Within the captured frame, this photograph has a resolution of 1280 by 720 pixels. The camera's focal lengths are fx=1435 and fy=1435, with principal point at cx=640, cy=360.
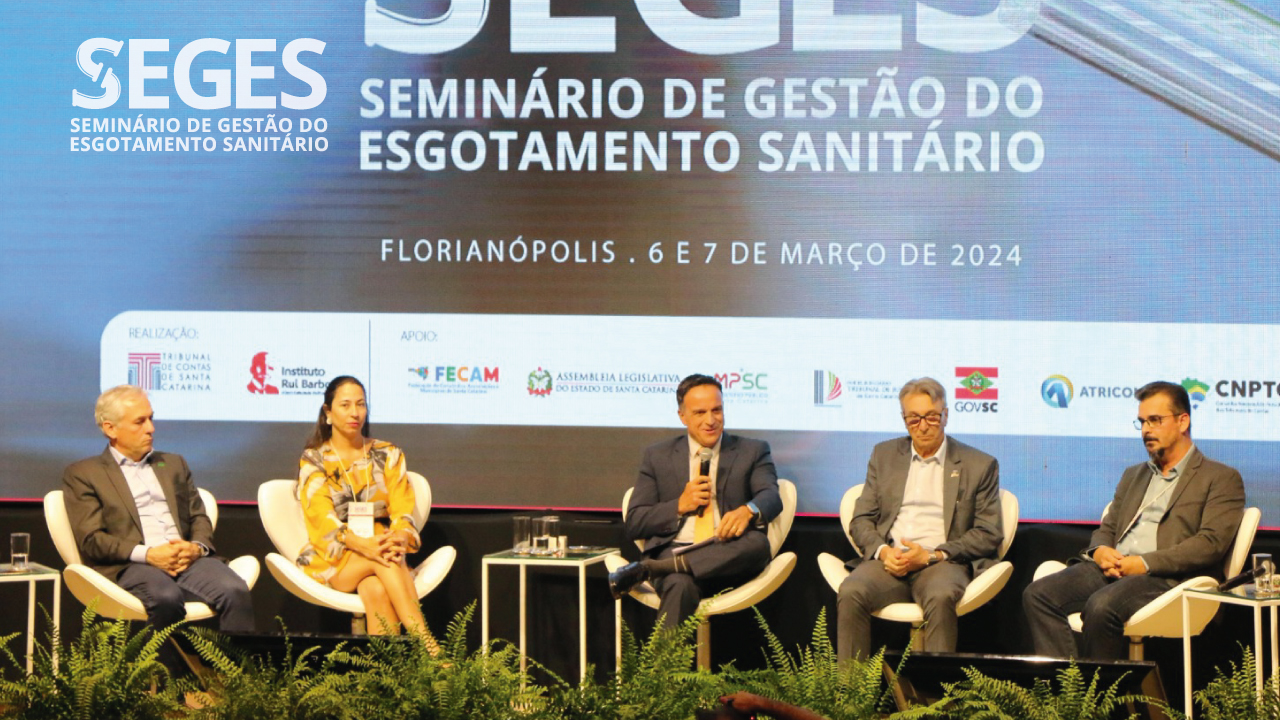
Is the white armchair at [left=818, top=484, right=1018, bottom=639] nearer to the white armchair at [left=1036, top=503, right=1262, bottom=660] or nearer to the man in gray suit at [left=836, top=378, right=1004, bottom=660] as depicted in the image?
the man in gray suit at [left=836, top=378, right=1004, bottom=660]

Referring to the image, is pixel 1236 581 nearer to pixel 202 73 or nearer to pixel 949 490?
pixel 949 490

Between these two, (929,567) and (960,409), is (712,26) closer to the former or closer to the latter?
(960,409)

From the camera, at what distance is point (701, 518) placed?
16.9 ft

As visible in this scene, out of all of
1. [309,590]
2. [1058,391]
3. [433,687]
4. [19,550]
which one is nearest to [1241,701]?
[433,687]

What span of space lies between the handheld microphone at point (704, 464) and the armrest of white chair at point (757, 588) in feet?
1.00

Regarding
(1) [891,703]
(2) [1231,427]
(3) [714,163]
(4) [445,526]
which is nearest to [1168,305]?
(2) [1231,427]

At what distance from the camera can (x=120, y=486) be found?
4.95m

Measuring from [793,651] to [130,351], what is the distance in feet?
9.44

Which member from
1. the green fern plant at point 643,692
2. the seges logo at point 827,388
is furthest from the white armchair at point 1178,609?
the green fern plant at point 643,692

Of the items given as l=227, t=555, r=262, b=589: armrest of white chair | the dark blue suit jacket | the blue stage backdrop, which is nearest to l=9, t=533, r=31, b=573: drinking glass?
l=227, t=555, r=262, b=589: armrest of white chair

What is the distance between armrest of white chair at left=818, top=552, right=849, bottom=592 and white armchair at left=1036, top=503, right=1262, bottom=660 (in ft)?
2.65

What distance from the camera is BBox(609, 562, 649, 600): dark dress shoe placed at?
4.87 m

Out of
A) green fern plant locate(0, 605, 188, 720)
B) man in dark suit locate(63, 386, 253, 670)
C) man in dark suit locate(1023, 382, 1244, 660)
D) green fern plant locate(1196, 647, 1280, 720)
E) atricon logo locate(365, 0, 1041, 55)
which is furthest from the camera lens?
atricon logo locate(365, 0, 1041, 55)

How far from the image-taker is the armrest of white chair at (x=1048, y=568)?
193 inches
